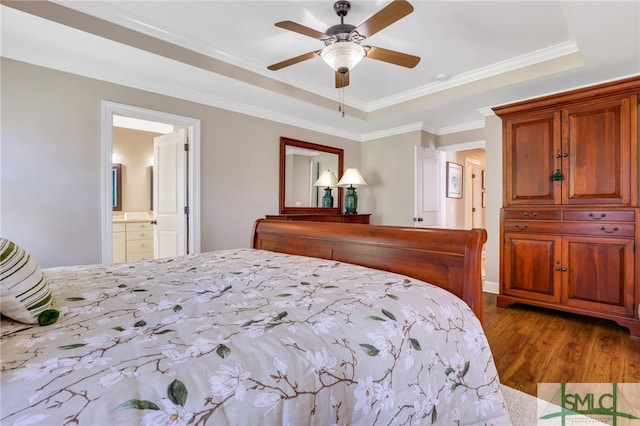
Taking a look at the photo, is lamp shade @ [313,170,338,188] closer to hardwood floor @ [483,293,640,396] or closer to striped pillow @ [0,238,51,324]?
hardwood floor @ [483,293,640,396]

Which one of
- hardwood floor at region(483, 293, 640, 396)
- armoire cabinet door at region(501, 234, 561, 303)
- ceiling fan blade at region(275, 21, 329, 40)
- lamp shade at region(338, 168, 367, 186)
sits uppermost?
ceiling fan blade at region(275, 21, 329, 40)

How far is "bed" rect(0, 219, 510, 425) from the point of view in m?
0.57

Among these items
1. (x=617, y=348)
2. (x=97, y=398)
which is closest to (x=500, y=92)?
(x=617, y=348)

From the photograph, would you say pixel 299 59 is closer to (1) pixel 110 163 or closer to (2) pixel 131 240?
(1) pixel 110 163

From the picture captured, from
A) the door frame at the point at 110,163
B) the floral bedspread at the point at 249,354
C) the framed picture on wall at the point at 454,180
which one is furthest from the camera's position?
the framed picture on wall at the point at 454,180

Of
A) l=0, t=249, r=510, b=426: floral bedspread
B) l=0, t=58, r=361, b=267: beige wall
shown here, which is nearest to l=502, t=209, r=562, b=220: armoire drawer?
l=0, t=249, r=510, b=426: floral bedspread

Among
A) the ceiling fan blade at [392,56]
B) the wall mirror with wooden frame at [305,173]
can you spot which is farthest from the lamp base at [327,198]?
the ceiling fan blade at [392,56]

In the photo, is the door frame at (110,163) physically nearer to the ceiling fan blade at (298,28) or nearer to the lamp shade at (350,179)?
the ceiling fan blade at (298,28)

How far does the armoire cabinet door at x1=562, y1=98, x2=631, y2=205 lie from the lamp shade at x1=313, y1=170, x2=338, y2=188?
288cm

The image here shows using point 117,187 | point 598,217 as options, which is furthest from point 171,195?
point 598,217

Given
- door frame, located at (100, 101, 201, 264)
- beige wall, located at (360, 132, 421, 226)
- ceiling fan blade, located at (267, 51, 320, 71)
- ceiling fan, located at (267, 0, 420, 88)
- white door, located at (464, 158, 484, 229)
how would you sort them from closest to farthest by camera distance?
1. ceiling fan, located at (267, 0, 420, 88)
2. ceiling fan blade, located at (267, 51, 320, 71)
3. door frame, located at (100, 101, 201, 264)
4. beige wall, located at (360, 132, 421, 226)
5. white door, located at (464, 158, 484, 229)

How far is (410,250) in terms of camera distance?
62.3 inches

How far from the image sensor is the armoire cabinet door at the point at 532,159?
3002 mm

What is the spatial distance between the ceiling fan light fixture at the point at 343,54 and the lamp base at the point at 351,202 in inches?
113
